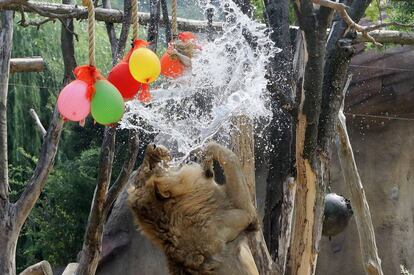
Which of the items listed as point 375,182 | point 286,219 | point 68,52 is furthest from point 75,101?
point 375,182

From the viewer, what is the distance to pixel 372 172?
30.7 ft

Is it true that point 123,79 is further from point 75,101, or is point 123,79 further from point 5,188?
point 5,188

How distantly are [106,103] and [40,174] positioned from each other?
2.86 m

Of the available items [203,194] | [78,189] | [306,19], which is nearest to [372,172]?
[78,189]

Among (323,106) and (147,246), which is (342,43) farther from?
(147,246)

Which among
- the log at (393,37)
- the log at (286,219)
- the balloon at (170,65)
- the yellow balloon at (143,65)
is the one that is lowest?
the log at (286,219)

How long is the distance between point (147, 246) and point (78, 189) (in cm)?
127

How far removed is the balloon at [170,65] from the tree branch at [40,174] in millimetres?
1994

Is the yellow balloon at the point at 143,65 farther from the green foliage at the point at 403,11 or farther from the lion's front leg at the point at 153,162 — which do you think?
the green foliage at the point at 403,11

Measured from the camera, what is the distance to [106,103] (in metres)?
3.09

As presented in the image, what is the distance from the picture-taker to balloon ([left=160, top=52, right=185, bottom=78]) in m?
3.93

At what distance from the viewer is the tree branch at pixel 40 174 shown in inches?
223

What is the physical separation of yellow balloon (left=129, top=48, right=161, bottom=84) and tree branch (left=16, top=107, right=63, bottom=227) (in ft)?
8.61

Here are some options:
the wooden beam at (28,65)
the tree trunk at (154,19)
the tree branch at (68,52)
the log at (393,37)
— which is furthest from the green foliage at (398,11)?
the wooden beam at (28,65)
